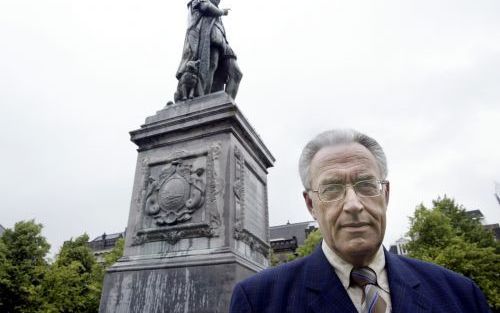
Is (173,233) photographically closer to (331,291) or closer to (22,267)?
(331,291)

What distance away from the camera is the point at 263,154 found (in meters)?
7.47

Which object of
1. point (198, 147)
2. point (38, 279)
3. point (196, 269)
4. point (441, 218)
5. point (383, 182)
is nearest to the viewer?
point (383, 182)

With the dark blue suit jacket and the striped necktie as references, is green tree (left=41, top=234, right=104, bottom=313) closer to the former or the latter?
the dark blue suit jacket

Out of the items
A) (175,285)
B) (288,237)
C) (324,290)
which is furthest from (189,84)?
(288,237)

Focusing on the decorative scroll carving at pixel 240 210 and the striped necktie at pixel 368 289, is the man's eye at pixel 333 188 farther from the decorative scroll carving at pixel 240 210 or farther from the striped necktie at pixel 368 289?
the decorative scroll carving at pixel 240 210

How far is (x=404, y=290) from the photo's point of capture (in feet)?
6.17

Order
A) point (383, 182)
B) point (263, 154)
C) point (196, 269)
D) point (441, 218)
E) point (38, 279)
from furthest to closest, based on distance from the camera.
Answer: point (38, 279) → point (441, 218) → point (263, 154) → point (196, 269) → point (383, 182)

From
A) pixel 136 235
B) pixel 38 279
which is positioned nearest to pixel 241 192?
pixel 136 235

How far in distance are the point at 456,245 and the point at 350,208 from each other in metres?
23.8

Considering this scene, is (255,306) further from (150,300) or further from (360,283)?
(150,300)

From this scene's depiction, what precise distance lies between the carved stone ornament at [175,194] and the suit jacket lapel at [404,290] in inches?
155

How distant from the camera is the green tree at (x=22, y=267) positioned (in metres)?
24.9

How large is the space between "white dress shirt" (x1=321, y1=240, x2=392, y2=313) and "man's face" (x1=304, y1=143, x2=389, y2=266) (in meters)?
0.06

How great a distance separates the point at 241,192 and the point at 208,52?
3.70 metres
